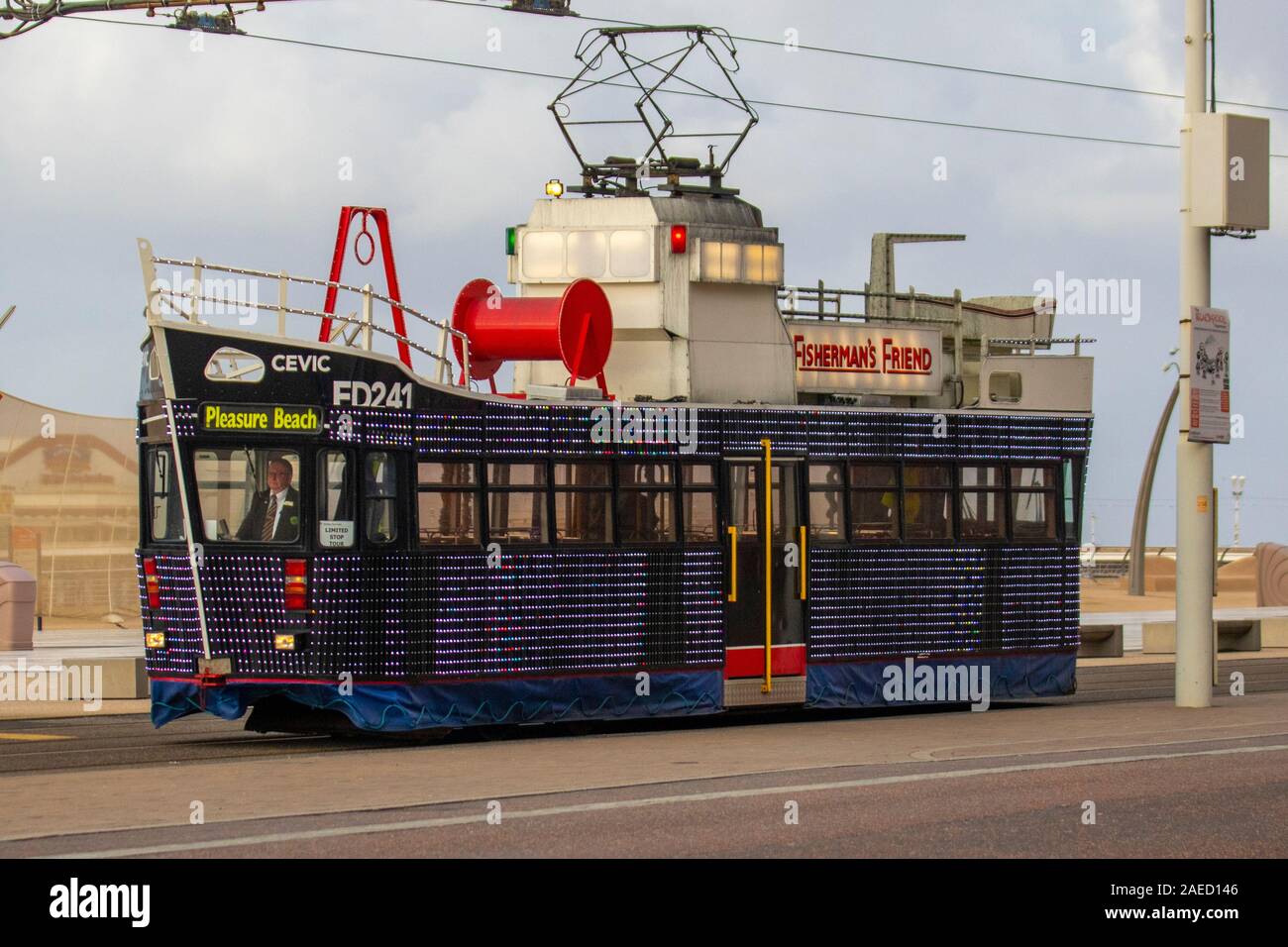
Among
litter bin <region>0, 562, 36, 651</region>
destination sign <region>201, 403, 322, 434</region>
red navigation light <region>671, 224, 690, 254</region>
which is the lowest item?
litter bin <region>0, 562, 36, 651</region>

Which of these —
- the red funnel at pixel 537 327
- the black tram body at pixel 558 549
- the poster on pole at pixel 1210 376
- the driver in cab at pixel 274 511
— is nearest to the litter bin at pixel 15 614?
the red funnel at pixel 537 327

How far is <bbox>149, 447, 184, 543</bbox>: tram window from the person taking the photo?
16.5 m

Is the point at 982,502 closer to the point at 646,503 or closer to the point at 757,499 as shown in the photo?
the point at 757,499

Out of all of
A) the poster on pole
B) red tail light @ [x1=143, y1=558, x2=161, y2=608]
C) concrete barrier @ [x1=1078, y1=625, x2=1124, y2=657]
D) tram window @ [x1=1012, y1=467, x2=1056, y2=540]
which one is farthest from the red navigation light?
concrete barrier @ [x1=1078, y1=625, x2=1124, y2=657]

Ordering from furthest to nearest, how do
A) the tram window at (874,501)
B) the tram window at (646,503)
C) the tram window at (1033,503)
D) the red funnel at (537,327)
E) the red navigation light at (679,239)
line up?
→ the tram window at (1033,503), the red navigation light at (679,239), the tram window at (874,501), the red funnel at (537,327), the tram window at (646,503)

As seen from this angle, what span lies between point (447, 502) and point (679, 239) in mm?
4682

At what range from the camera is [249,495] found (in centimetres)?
1634

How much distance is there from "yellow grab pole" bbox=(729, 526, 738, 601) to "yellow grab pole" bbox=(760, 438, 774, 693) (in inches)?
13.5

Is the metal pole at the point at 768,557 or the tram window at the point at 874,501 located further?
the tram window at the point at 874,501

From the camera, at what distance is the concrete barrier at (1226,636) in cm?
3541

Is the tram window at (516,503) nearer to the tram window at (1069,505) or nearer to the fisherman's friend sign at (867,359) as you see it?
the fisherman's friend sign at (867,359)

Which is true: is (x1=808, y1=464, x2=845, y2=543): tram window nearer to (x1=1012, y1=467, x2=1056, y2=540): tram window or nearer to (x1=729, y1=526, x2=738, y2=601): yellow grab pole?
(x1=729, y1=526, x2=738, y2=601): yellow grab pole

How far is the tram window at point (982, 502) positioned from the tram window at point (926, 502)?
194mm

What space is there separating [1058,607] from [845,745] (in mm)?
5580
